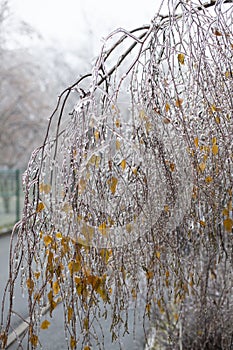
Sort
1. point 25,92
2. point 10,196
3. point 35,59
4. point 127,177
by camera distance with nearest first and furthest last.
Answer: point 127,177 → point 10,196 → point 35,59 → point 25,92

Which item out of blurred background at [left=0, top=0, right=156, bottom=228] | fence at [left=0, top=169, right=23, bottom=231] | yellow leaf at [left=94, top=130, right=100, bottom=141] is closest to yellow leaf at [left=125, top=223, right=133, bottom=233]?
yellow leaf at [left=94, top=130, right=100, bottom=141]

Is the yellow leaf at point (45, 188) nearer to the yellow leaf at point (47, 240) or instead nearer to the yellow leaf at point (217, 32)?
the yellow leaf at point (47, 240)

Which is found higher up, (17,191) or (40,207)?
(17,191)

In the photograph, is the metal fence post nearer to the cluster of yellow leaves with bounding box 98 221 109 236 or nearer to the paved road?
the paved road

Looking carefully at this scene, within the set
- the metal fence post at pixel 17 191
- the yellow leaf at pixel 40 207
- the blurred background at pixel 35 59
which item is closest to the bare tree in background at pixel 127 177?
the yellow leaf at pixel 40 207

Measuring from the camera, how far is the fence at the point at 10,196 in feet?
15.6

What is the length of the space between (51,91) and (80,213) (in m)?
5.49

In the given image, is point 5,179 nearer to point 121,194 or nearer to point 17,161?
point 17,161

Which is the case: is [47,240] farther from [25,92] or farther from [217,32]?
[25,92]

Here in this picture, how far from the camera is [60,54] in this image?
596cm

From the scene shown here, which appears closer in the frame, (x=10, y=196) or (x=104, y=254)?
(x=104, y=254)

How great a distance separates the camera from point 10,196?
5.02m

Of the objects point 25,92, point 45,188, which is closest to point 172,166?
point 45,188

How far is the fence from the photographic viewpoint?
476cm
